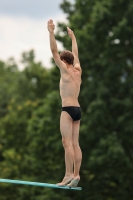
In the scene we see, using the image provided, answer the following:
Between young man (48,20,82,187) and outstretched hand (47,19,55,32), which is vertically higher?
outstretched hand (47,19,55,32)

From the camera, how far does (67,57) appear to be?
12.2 meters

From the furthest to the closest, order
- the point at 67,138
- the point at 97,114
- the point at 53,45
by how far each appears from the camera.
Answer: the point at 97,114 → the point at 67,138 → the point at 53,45

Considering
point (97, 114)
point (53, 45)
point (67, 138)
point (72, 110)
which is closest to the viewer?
point (53, 45)

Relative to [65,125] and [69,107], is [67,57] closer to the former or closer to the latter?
[69,107]

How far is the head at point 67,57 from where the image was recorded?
1216 centimetres

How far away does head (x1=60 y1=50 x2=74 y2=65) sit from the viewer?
12.2 metres

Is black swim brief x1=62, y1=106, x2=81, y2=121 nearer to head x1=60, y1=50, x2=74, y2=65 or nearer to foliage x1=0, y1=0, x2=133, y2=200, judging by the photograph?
head x1=60, y1=50, x2=74, y2=65

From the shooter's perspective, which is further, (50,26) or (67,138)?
(67,138)

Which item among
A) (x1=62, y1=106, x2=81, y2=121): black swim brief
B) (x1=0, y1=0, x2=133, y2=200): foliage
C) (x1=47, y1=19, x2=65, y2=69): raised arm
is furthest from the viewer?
(x1=0, y1=0, x2=133, y2=200): foliage

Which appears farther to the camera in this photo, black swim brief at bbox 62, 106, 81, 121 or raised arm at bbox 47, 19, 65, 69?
black swim brief at bbox 62, 106, 81, 121

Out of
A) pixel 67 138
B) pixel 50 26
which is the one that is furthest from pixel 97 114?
pixel 50 26

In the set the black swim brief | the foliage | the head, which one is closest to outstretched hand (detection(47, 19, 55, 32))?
the head

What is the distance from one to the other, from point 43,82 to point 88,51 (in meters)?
15.8

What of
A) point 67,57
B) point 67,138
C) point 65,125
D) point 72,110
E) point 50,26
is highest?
point 50,26
